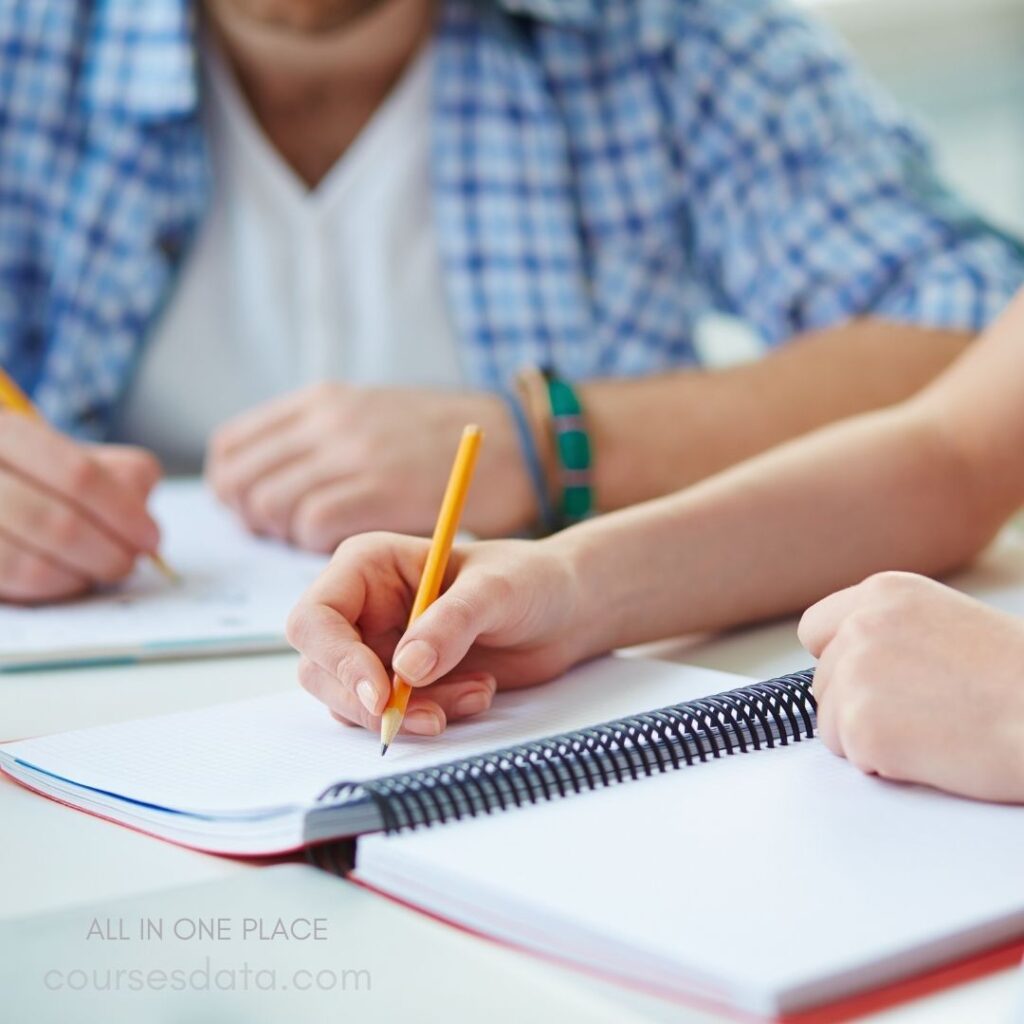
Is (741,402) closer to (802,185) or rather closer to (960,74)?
(802,185)

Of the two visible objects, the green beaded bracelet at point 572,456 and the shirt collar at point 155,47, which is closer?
the green beaded bracelet at point 572,456

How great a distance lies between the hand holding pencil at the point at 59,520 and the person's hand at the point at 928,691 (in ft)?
1.63

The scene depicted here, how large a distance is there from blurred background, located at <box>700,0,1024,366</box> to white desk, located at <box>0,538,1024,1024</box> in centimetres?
158

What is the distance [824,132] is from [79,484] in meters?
0.84

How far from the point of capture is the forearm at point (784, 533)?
0.69 meters

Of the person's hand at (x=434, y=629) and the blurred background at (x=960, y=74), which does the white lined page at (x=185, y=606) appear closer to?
the person's hand at (x=434, y=629)

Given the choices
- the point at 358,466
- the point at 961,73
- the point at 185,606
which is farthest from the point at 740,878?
the point at 961,73

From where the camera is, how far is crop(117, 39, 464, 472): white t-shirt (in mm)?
1409

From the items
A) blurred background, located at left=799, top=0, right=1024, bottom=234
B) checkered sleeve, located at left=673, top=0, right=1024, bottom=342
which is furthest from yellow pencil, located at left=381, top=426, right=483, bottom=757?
blurred background, located at left=799, top=0, right=1024, bottom=234

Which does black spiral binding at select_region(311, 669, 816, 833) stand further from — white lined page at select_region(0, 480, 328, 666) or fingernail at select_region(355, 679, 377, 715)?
white lined page at select_region(0, 480, 328, 666)

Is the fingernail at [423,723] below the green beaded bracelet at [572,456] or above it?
above

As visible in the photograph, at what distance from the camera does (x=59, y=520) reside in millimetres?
858

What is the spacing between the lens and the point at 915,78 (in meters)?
2.34

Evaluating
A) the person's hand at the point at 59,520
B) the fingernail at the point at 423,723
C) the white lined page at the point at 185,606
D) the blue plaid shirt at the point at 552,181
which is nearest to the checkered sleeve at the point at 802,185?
the blue plaid shirt at the point at 552,181
